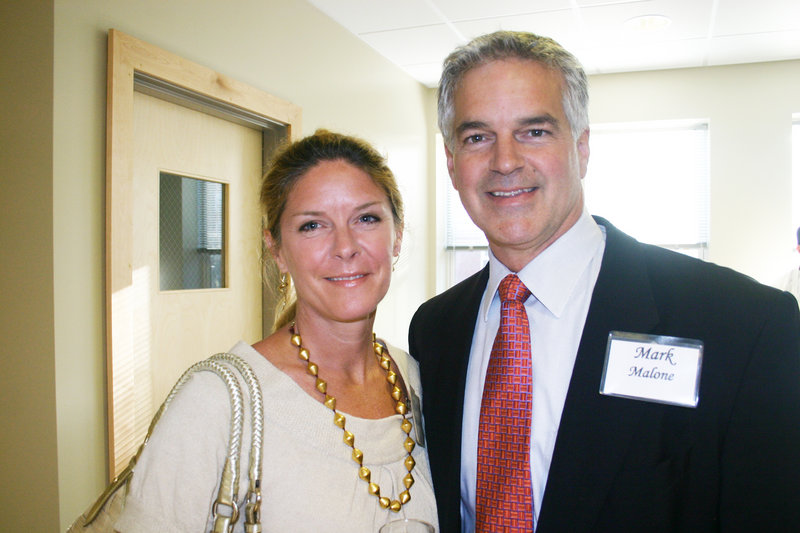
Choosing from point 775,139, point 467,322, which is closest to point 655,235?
point 775,139

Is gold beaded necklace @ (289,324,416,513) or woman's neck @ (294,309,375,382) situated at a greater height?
woman's neck @ (294,309,375,382)

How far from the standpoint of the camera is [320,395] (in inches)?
56.0

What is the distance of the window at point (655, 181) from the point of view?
18.4 feet

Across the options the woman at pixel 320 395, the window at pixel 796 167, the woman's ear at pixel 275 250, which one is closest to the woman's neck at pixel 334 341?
the woman at pixel 320 395

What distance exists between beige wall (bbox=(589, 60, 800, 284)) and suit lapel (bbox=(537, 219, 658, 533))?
463 cm

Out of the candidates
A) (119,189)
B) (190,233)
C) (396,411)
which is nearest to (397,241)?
(396,411)

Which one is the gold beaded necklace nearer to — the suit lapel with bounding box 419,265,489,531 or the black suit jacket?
the suit lapel with bounding box 419,265,489,531

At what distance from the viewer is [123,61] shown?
2410 mm

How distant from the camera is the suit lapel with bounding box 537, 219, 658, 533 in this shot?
1190 millimetres

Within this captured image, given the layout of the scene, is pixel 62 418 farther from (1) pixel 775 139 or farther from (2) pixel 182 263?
(1) pixel 775 139

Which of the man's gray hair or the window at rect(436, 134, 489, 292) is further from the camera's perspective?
the window at rect(436, 134, 489, 292)

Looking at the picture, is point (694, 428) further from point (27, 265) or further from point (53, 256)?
point (27, 265)

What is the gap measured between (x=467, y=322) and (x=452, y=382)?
169 mm

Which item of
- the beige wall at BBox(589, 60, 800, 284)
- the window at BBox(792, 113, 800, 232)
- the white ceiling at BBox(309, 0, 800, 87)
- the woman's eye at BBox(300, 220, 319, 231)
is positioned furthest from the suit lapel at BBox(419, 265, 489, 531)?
the window at BBox(792, 113, 800, 232)
